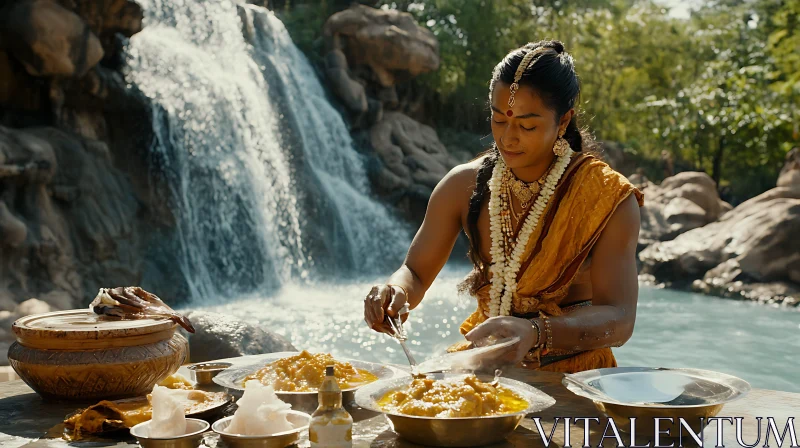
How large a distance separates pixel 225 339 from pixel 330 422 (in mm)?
3772

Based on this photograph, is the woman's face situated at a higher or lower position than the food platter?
higher

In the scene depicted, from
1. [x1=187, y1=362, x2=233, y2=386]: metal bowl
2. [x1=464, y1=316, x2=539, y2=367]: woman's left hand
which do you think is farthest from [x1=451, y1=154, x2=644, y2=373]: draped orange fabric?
[x1=187, y1=362, x2=233, y2=386]: metal bowl

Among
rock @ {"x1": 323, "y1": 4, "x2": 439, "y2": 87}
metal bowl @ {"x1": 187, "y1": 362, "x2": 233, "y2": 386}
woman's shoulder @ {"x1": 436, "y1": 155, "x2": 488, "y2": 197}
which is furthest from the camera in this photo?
rock @ {"x1": 323, "y1": 4, "x2": 439, "y2": 87}

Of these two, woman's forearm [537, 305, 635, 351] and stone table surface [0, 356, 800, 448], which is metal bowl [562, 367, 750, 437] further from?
woman's forearm [537, 305, 635, 351]

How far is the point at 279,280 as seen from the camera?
11.7 metres

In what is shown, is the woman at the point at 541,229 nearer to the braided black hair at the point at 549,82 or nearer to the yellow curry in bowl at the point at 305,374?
the braided black hair at the point at 549,82

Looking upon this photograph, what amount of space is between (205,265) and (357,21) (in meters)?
7.19

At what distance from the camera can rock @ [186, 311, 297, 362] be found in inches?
203

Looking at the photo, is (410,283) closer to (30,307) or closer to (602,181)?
(602,181)

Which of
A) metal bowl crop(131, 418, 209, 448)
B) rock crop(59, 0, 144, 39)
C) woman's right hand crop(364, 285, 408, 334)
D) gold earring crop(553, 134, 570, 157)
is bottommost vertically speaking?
metal bowl crop(131, 418, 209, 448)

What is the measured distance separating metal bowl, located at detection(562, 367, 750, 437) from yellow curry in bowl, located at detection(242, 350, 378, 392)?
1.81 ft

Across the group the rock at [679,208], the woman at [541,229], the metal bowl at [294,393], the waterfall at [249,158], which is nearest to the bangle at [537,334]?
the woman at [541,229]

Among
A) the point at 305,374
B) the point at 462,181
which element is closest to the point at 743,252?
the point at 462,181

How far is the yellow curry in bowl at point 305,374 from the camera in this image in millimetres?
2035
